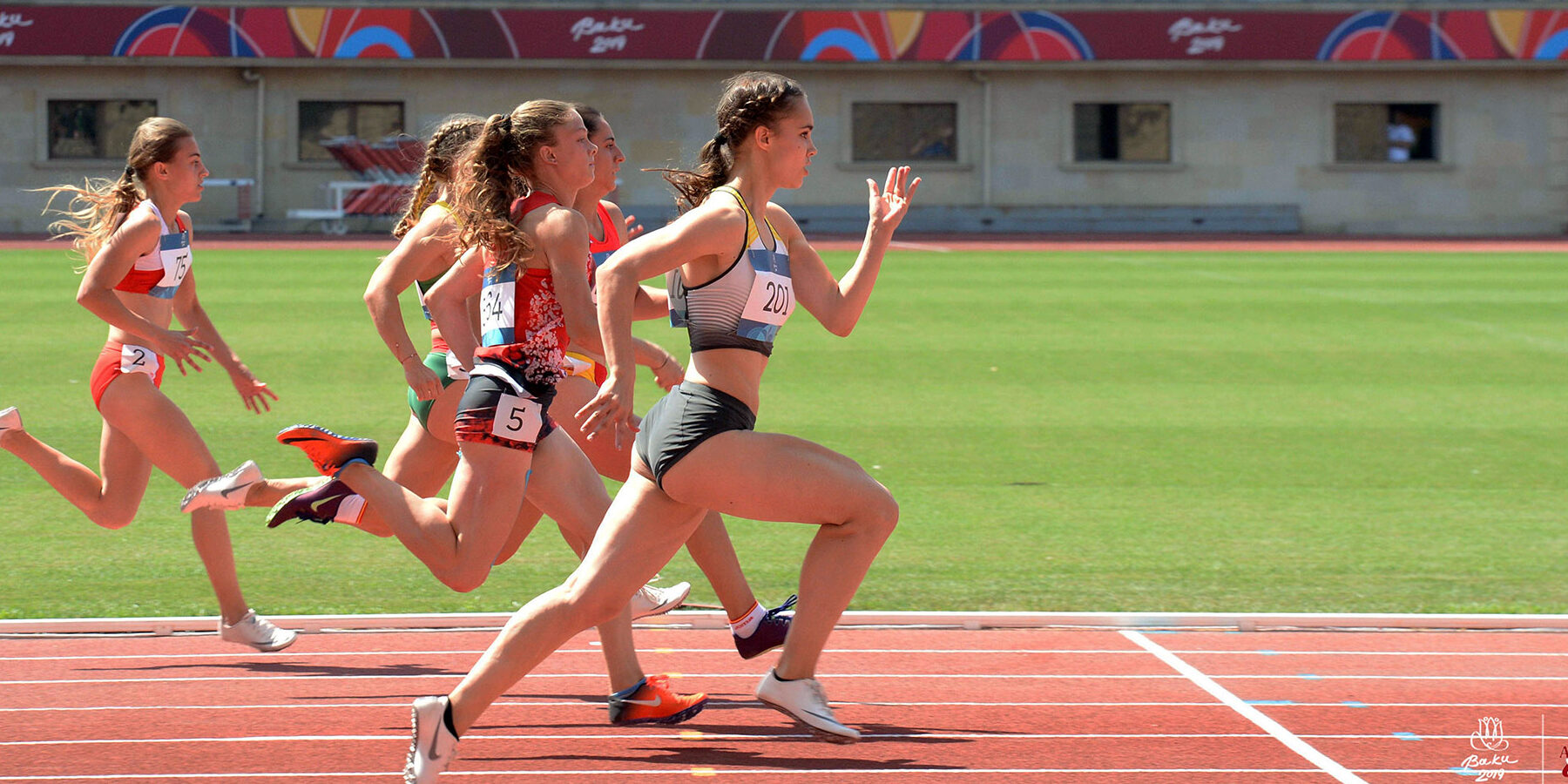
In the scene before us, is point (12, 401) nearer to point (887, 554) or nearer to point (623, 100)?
point (887, 554)

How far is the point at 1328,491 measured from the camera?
380 inches

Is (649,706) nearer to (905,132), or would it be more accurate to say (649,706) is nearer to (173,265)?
(173,265)

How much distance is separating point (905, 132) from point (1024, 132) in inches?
113

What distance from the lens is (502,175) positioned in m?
5.09

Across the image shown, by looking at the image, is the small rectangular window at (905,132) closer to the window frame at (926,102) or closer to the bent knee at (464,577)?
the window frame at (926,102)

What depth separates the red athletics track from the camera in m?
4.70

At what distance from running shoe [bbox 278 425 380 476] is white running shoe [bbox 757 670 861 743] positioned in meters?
1.48

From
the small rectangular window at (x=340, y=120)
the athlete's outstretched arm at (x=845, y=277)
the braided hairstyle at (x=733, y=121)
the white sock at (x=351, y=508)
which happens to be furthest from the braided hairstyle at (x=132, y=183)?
the small rectangular window at (x=340, y=120)

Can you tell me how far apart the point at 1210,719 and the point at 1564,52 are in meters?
39.9

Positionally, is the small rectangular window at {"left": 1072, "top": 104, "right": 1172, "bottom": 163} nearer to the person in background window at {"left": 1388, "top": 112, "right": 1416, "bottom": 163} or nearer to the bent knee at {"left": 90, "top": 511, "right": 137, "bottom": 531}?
the person in background window at {"left": 1388, "top": 112, "right": 1416, "bottom": 163}

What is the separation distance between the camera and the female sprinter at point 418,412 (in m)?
5.32

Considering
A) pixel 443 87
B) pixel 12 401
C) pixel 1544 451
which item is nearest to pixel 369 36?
pixel 443 87

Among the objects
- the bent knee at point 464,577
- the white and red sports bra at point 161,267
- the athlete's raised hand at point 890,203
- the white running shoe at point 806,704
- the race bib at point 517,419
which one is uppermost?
the athlete's raised hand at point 890,203

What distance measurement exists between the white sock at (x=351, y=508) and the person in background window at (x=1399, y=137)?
131ft
